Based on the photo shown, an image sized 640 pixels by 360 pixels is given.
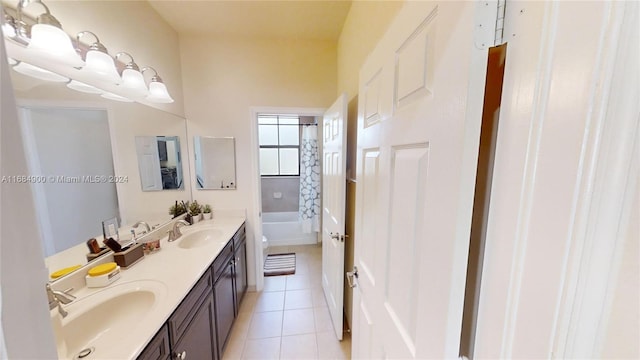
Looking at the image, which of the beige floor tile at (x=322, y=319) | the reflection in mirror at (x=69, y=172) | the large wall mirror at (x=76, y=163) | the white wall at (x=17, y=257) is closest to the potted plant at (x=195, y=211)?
the large wall mirror at (x=76, y=163)

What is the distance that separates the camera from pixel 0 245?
11.1 inches

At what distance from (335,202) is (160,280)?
4.02 ft

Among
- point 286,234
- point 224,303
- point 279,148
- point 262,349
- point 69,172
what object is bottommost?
point 262,349

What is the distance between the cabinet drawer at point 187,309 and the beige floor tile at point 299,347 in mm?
812

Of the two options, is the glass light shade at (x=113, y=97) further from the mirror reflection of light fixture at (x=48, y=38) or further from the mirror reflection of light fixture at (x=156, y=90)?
the mirror reflection of light fixture at (x=48, y=38)

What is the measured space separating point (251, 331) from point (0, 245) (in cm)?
208

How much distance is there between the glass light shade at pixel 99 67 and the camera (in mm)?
1208

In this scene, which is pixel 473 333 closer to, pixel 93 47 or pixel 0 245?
pixel 0 245

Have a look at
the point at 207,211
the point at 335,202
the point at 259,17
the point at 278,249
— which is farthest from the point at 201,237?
the point at 259,17

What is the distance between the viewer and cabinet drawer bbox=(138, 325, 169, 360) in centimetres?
84

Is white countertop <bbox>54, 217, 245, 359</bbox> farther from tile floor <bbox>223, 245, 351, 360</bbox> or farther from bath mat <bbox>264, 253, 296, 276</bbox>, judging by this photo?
bath mat <bbox>264, 253, 296, 276</bbox>

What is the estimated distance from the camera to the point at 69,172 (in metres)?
1.13

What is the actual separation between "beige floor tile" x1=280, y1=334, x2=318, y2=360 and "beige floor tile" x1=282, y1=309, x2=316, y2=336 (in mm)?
51

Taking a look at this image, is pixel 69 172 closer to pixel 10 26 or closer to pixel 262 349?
pixel 10 26
